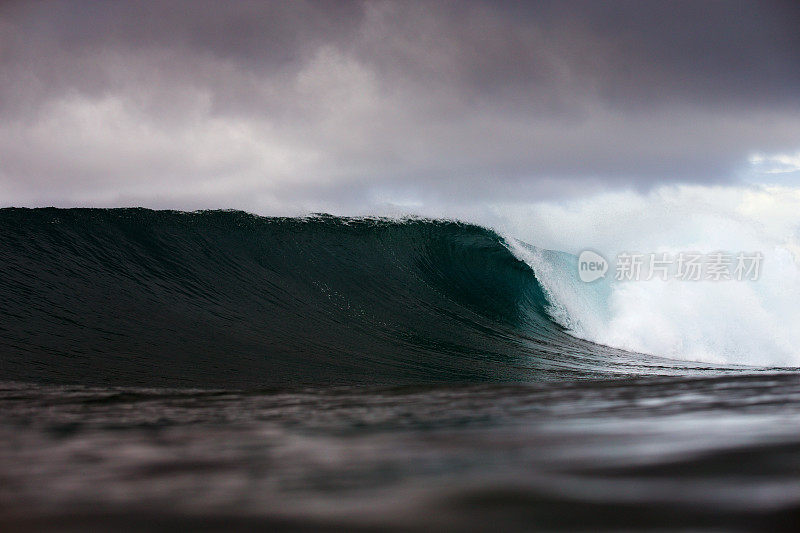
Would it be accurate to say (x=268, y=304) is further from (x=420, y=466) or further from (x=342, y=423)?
(x=420, y=466)

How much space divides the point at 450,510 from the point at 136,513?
60 cm

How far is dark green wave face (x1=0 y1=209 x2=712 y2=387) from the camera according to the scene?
22.1 feet

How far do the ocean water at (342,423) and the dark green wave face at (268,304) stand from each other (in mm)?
62

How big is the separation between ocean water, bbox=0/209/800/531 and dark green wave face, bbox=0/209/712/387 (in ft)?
0.20

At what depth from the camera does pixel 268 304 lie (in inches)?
399

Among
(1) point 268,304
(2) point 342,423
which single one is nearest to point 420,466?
(2) point 342,423

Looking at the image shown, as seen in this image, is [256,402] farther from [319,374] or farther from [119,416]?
[319,374]

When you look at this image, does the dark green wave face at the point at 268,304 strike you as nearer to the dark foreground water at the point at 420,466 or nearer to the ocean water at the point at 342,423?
the ocean water at the point at 342,423

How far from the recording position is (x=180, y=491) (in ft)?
4.82

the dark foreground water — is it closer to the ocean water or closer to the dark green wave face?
the ocean water

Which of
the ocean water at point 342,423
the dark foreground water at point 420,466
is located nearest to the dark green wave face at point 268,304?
the ocean water at point 342,423

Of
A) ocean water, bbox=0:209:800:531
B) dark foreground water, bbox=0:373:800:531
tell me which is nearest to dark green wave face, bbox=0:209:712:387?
ocean water, bbox=0:209:800:531

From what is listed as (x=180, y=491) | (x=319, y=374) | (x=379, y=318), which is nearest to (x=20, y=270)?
(x=379, y=318)

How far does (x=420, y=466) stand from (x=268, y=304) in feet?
28.5
